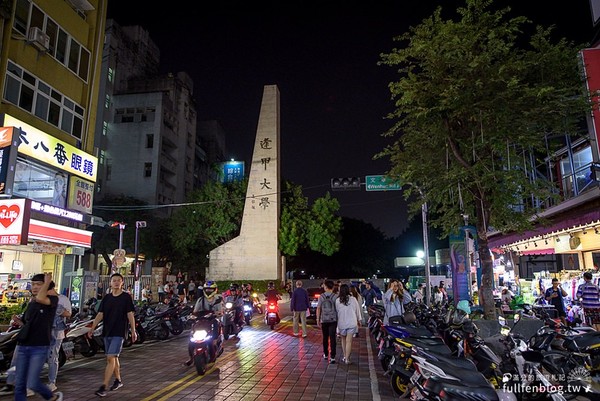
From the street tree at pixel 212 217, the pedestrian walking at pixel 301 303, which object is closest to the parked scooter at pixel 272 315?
the pedestrian walking at pixel 301 303

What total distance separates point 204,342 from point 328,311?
2.69 m

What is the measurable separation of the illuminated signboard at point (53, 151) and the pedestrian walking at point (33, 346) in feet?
31.3

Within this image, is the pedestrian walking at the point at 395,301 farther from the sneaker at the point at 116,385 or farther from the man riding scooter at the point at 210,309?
the sneaker at the point at 116,385

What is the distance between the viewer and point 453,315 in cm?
808

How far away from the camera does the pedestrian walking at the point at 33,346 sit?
5613 millimetres

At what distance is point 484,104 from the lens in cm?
948

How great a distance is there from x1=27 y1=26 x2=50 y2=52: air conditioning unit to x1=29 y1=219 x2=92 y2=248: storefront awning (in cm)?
674

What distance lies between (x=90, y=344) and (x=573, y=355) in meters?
10.2

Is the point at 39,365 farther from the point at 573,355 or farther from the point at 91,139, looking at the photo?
the point at 91,139

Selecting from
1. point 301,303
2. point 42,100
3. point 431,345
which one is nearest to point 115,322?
point 431,345

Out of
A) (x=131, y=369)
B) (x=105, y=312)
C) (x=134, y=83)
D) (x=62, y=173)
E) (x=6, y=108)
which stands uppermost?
(x=134, y=83)

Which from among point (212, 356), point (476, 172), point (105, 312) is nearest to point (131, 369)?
point (212, 356)

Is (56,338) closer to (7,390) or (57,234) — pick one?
(7,390)

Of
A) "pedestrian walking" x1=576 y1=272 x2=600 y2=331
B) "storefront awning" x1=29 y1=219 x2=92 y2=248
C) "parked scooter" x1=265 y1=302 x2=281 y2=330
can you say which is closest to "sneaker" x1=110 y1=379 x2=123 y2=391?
"parked scooter" x1=265 y1=302 x2=281 y2=330
